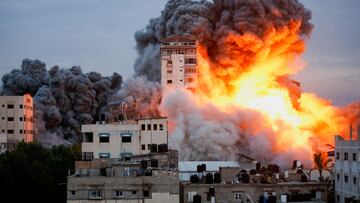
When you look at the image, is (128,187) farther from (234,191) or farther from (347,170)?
(347,170)

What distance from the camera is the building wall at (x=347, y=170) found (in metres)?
37.7

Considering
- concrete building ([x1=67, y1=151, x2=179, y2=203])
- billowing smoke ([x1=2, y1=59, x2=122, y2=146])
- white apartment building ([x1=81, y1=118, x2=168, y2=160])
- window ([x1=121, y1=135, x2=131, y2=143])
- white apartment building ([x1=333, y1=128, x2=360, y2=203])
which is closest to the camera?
white apartment building ([x1=333, y1=128, x2=360, y2=203])

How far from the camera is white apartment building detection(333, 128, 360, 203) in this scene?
123 ft

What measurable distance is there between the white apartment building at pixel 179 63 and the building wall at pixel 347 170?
43.6m

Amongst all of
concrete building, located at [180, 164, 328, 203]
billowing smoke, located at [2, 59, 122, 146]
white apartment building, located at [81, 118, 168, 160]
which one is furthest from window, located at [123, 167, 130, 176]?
billowing smoke, located at [2, 59, 122, 146]

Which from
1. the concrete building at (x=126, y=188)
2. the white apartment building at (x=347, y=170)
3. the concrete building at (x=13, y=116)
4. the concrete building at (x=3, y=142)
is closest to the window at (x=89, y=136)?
the concrete building at (x=126, y=188)

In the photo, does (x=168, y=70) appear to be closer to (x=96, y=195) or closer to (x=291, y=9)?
(x=291, y=9)

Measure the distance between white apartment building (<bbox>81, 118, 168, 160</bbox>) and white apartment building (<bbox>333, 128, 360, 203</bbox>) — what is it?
13.9 m

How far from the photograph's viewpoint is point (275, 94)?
8362 cm

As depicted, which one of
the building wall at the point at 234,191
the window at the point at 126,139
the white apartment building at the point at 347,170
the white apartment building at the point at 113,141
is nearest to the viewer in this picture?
the white apartment building at the point at 347,170

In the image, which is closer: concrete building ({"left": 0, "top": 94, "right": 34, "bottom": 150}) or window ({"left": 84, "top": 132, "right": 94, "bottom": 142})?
window ({"left": 84, "top": 132, "right": 94, "bottom": 142})

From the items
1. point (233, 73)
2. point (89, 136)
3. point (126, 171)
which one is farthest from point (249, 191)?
point (233, 73)

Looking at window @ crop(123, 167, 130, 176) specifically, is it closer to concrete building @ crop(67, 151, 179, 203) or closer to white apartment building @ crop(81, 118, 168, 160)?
concrete building @ crop(67, 151, 179, 203)

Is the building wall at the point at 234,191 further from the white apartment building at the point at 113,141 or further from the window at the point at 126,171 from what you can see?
the white apartment building at the point at 113,141
